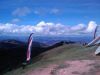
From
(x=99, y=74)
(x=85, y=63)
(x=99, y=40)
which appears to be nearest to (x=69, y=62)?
(x=85, y=63)

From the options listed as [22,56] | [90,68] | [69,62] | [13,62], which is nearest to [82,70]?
[90,68]

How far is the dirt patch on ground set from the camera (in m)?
17.8

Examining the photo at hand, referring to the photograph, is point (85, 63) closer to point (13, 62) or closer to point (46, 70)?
point (46, 70)

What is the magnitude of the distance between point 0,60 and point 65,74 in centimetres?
2518

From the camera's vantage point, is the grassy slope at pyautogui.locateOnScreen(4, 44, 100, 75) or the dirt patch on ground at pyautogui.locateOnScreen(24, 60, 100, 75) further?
the grassy slope at pyautogui.locateOnScreen(4, 44, 100, 75)

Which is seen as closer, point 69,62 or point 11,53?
point 69,62

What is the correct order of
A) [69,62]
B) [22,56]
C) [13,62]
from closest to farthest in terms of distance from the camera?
[69,62], [13,62], [22,56]

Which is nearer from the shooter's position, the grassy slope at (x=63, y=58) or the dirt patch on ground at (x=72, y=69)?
the dirt patch on ground at (x=72, y=69)

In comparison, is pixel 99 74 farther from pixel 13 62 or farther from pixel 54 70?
pixel 13 62

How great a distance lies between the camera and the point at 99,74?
16.8 metres

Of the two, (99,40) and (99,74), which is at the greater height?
(99,40)

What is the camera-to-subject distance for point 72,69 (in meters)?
18.7

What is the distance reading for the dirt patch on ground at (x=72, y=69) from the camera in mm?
17772

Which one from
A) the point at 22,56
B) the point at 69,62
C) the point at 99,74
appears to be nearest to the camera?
the point at 99,74
